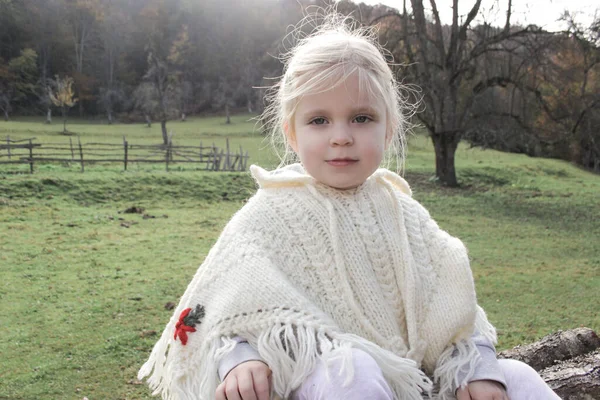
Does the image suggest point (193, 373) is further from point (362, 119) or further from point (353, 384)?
point (362, 119)

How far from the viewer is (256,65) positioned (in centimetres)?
4512

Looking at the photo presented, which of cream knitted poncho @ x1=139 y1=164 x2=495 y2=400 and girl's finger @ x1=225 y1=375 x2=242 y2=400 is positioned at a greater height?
cream knitted poncho @ x1=139 y1=164 x2=495 y2=400

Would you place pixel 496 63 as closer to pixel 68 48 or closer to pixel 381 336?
pixel 381 336

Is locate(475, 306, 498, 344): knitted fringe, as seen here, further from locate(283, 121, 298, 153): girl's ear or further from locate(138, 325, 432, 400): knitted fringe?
locate(283, 121, 298, 153): girl's ear

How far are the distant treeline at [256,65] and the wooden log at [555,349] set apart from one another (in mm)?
1997

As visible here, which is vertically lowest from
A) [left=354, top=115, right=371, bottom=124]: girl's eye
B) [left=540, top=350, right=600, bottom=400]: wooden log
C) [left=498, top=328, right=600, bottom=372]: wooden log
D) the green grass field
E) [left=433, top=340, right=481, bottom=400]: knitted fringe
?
the green grass field

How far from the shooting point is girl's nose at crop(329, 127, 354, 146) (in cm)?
178

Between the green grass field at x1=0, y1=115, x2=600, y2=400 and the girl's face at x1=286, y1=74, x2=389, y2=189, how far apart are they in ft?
7.09

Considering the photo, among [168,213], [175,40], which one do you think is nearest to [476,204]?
[168,213]

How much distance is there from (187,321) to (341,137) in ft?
2.60

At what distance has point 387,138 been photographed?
2.03 meters

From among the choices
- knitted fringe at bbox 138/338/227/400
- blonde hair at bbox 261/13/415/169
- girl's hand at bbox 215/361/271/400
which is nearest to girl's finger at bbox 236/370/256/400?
girl's hand at bbox 215/361/271/400

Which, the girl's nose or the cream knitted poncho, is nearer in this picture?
the cream knitted poncho

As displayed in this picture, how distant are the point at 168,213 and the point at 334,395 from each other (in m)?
10.5
